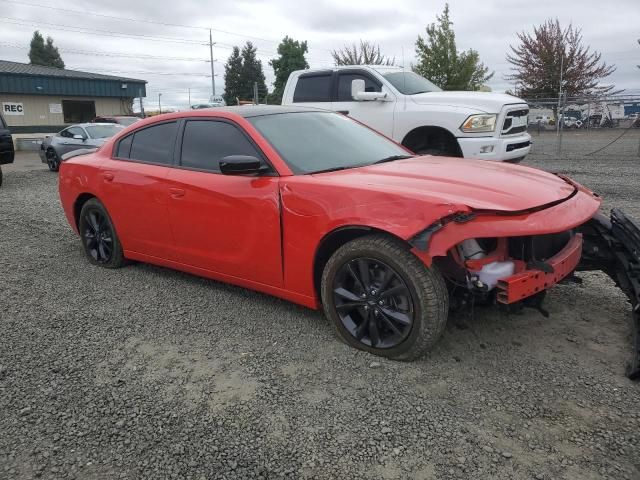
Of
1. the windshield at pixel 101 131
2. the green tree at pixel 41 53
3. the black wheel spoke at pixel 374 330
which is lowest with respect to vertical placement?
the black wheel spoke at pixel 374 330

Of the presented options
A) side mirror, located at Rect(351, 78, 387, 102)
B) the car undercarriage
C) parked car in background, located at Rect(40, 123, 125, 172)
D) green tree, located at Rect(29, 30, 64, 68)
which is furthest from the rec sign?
green tree, located at Rect(29, 30, 64, 68)

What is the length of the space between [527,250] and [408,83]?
5.59 m

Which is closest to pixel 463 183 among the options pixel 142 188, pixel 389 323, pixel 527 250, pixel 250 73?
pixel 527 250

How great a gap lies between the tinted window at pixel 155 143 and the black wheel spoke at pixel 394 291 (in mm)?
2211

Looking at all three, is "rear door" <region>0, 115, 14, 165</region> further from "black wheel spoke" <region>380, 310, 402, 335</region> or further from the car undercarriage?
the car undercarriage

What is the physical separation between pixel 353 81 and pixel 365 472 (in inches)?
265

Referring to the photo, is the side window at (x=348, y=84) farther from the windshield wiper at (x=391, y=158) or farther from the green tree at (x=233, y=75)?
the green tree at (x=233, y=75)

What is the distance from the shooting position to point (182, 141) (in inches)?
169

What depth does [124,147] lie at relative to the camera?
16.0ft

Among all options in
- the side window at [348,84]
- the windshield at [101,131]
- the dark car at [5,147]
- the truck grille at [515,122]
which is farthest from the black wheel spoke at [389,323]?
the windshield at [101,131]

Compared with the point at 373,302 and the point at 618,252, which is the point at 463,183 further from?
the point at 618,252

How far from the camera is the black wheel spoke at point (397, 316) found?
3049mm

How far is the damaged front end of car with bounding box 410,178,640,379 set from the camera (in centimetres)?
280

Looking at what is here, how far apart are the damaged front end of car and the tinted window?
2447mm
